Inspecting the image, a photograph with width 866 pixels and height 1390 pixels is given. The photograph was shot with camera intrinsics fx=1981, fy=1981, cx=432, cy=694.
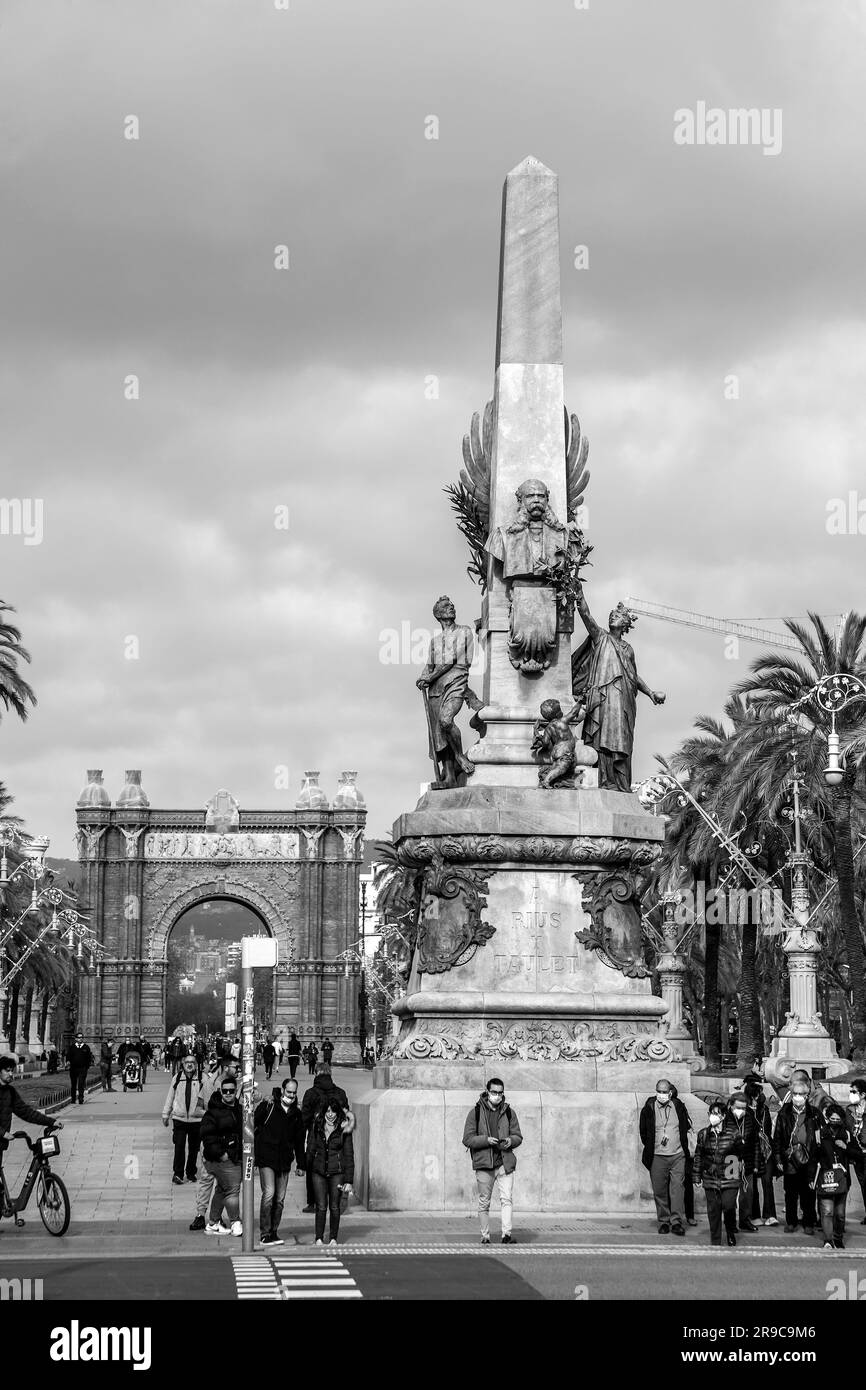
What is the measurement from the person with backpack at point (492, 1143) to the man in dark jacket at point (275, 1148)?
165cm

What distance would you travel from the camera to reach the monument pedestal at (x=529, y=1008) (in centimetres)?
2019

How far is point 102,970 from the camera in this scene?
108 m

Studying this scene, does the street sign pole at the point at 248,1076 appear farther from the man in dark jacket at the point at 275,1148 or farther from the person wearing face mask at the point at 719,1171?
the person wearing face mask at the point at 719,1171

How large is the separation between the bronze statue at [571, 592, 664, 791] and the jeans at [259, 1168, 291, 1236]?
6056 mm

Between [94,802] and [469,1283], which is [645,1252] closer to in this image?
[469,1283]

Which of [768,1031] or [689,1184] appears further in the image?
[768,1031]

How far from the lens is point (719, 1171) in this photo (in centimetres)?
1900

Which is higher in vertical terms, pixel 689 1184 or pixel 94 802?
pixel 94 802

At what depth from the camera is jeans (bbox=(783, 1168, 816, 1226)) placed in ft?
67.8

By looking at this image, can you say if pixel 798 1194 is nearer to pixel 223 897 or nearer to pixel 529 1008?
pixel 529 1008

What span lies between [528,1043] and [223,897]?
297 ft

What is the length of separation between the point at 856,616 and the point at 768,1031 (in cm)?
5473

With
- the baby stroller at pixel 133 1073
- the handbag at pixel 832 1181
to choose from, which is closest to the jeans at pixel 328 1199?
the handbag at pixel 832 1181
